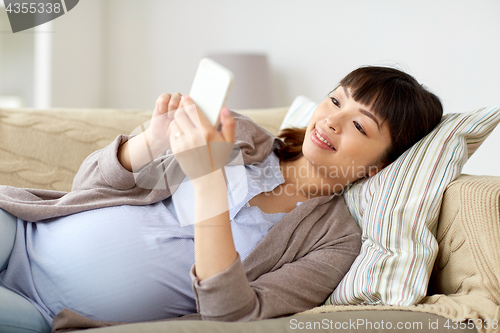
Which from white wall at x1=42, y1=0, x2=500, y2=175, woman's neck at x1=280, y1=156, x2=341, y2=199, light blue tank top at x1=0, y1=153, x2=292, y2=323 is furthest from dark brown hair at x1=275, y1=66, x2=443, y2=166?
white wall at x1=42, y1=0, x2=500, y2=175

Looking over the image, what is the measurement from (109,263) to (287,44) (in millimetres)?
1864

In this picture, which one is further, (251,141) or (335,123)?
(251,141)

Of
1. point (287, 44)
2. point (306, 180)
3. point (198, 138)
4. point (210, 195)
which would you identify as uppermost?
point (287, 44)

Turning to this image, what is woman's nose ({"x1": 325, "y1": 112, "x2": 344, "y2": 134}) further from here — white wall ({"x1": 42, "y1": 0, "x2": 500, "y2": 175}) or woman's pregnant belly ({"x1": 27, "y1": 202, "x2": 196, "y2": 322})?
white wall ({"x1": 42, "y1": 0, "x2": 500, "y2": 175})

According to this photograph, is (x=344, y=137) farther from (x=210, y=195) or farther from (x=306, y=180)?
(x=210, y=195)

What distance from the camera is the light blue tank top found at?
0.77 meters

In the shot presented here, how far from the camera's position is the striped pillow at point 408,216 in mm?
789

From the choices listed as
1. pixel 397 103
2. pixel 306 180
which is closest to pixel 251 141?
pixel 306 180

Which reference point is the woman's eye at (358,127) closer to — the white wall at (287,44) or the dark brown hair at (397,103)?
the dark brown hair at (397,103)

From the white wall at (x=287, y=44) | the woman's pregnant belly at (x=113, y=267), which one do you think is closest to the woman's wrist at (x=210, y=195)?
the woman's pregnant belly at (x=113, y=267)

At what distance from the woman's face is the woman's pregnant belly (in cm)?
39

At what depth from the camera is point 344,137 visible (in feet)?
3.15

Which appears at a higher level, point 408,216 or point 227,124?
point 227,124

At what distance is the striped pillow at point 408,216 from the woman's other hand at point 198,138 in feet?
1.42
